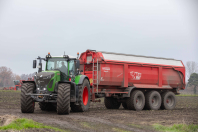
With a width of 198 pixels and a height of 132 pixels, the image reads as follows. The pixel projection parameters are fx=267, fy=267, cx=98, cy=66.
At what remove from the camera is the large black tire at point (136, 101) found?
682 inches

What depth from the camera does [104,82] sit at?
53.9 ft

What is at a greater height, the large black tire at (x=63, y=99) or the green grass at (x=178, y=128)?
the large black tire at (x=63, y=99)

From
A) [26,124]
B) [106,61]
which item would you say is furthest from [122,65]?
[26,124]

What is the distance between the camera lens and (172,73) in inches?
797

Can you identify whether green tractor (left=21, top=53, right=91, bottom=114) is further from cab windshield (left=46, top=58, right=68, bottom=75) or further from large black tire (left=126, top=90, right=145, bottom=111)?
large black tire (left=126, top=90, right=145, bottom=111)

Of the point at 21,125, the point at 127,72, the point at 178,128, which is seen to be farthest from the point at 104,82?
the point at 21,125

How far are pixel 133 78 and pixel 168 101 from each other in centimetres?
417

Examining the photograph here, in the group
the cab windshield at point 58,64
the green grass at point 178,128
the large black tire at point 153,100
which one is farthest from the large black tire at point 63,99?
the large black tire at point 153,100

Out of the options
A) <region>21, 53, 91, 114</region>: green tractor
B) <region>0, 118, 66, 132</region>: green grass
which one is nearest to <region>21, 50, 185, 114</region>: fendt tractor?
<region>21, 53, 91, 114</region>: green tractor

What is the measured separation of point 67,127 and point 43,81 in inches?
170

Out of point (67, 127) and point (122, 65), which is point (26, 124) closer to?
point (67, 127)

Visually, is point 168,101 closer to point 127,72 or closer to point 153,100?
point 153,100

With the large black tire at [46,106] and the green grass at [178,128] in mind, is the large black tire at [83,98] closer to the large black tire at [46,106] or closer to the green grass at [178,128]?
the large black tire at [46,106]

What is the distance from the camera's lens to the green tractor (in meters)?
12.6
